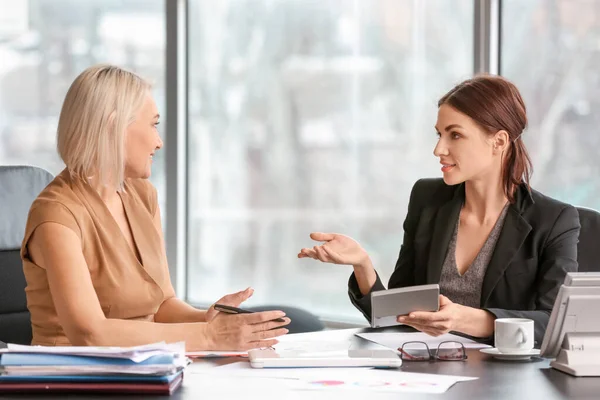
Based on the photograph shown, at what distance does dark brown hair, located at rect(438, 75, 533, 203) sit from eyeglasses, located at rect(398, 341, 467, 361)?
71cm

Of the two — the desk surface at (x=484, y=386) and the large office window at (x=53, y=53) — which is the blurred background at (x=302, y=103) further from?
the desk surface at (x=484, y=386)

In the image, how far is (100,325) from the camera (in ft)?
6.93

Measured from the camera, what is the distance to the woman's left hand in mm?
2018

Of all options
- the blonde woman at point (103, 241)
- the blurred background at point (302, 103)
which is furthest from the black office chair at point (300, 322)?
the blonde woman at point (103, 241)

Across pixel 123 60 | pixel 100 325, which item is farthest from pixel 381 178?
pixel 100 325

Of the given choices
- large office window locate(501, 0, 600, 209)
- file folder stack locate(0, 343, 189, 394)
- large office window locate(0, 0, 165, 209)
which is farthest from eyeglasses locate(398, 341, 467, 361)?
large office window locate(0, 0, 165, 209)

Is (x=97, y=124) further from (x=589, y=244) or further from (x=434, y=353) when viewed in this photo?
(x=589, y=244)

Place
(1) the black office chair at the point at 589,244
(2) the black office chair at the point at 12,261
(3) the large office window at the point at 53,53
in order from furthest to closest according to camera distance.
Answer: (3) the large office window at the point at 53,53 → (2) the black office chair at the point at 12,261 → (1) the black office chair at the point at 589,244

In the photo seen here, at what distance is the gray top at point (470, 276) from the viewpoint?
2.53m

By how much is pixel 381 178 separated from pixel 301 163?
52 cm

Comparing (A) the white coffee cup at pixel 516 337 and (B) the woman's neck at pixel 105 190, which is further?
(B) the woman's neck at pixel 105 190

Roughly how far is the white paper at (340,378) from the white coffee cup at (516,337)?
24 centimetres

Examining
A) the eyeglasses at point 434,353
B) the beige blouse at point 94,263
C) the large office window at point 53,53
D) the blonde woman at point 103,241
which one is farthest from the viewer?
the large office window at point 53,53

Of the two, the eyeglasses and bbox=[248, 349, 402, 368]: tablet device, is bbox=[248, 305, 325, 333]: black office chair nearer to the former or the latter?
the eyeglasses
